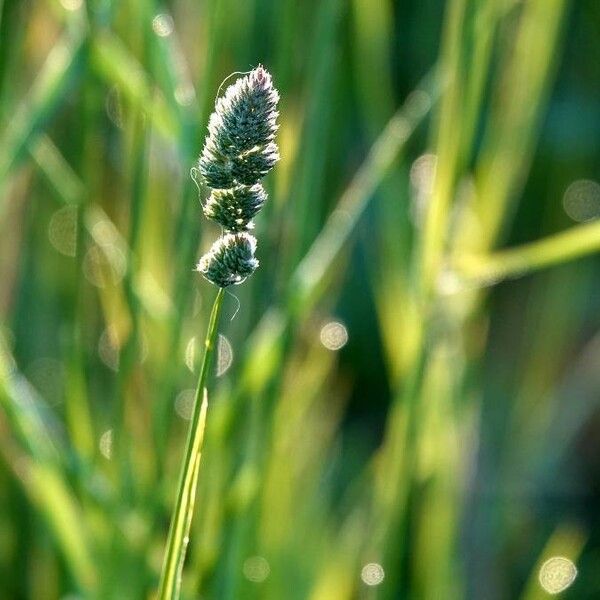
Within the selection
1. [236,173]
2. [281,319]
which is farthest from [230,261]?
[281,319]

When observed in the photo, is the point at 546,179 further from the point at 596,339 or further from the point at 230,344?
the point at 230,344

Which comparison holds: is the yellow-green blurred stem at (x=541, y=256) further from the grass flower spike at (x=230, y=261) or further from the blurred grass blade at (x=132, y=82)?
the grass flower spike at (x=230, y=261)

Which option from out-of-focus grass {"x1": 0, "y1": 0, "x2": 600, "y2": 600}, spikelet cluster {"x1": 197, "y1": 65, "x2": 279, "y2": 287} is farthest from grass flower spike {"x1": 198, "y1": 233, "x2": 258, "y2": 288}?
out-of-focus grass {"x1": 0, "y1": 0, "x2": 600, "y2": 600}

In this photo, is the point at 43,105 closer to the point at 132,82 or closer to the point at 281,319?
the point at 132,82

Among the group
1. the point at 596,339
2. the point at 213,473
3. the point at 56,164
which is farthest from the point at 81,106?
the point at 596,339

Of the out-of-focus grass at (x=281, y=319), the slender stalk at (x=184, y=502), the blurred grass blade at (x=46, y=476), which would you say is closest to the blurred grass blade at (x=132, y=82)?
the out-of-focus grass at (x=281, y=319)
